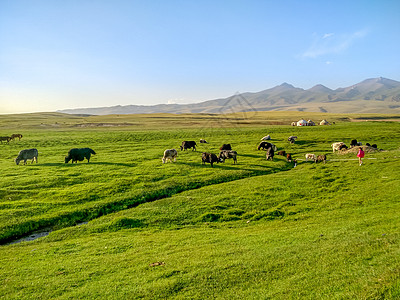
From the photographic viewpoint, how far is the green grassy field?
865cm

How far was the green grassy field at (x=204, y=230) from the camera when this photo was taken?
8648 mm

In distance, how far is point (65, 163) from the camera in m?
33.1

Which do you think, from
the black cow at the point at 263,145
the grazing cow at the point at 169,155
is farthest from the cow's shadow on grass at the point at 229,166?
the black cow at the point at 263,145

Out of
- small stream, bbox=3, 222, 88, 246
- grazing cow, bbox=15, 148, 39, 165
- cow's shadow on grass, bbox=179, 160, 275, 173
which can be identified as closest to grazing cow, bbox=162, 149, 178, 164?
cow's shadow on grass, bbox=179, 160, 275, 173

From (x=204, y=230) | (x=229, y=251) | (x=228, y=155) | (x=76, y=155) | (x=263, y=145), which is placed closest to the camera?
(x=229, y=251)

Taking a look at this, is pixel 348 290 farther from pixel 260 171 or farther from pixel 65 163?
pixel 65 163

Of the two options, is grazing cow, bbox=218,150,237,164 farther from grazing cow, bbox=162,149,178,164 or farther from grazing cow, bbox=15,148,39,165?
grazing cow, bbox=15,148,39,165

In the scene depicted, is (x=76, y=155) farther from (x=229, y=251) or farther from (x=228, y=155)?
(x=229, y=251)

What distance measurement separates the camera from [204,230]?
1484 cm

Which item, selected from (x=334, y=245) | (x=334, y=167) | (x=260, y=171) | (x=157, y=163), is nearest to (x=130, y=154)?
(x=157, y=163)

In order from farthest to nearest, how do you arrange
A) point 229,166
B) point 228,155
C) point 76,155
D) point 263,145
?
1. point 263,145
2. point 76,155
3. point 228,155
4. point 229,166

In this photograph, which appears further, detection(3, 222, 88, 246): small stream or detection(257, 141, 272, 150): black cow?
detection(257, 141, 272, 150): black cow

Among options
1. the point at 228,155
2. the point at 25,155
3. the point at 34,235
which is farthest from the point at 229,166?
the point at 25,155

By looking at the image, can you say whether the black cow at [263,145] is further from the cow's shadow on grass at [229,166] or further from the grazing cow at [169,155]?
the grazing cow at [169,155]
